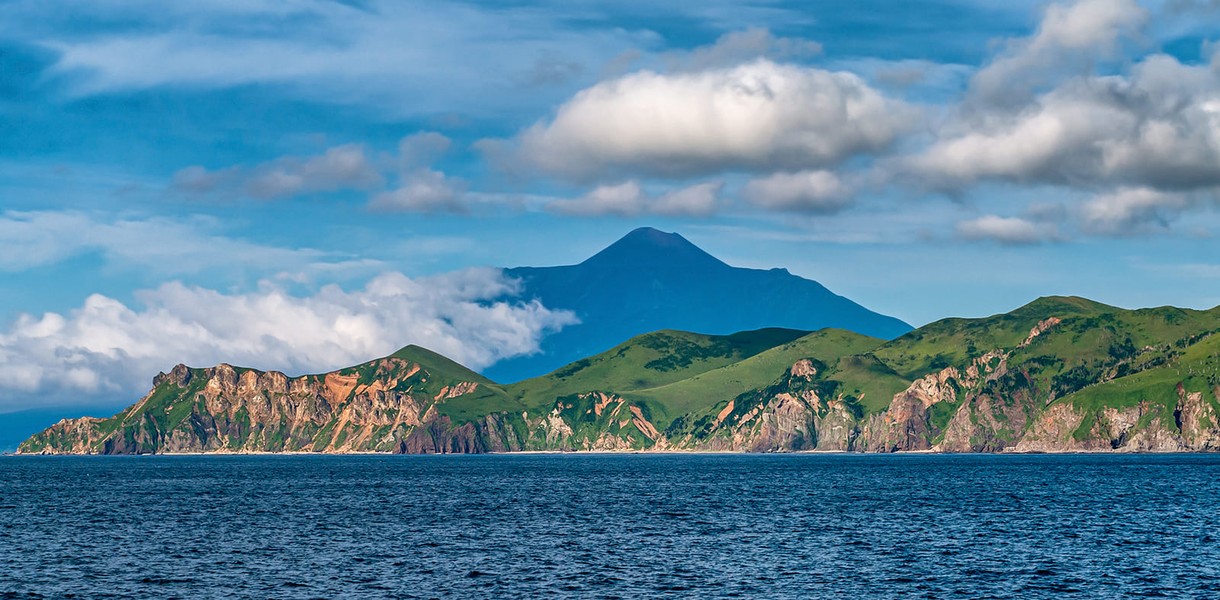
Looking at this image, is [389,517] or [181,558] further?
[389,517]

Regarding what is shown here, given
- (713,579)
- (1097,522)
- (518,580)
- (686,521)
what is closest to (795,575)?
(713,579)

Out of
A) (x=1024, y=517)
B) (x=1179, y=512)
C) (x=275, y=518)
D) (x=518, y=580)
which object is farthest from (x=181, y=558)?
(x=1179, y=512)

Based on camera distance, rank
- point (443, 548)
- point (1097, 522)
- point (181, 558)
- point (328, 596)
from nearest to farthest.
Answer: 1. point (328, 596)
2. point (181, 558)
3. point (443, 548)
4. point (1097, 522)

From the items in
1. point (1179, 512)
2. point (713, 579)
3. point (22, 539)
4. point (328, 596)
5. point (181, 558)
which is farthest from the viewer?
point (1179, 512)

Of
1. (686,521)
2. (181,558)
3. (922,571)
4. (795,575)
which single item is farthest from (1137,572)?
(181,558)

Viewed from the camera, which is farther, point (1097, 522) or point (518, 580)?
point (1097, 522)

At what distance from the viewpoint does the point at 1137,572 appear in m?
105

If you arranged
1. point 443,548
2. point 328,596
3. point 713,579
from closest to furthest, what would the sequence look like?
point 328,596
point 713,579
point 443,548

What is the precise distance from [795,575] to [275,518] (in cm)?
8852

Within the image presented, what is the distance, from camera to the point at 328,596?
9338 cm

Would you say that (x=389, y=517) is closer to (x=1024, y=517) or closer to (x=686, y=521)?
(x=686, y=521)

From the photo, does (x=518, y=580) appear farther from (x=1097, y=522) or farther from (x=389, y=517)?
(x=1097, y=522)

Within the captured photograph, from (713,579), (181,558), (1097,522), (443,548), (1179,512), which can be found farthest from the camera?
(1179,512)

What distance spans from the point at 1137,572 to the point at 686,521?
64.4m
